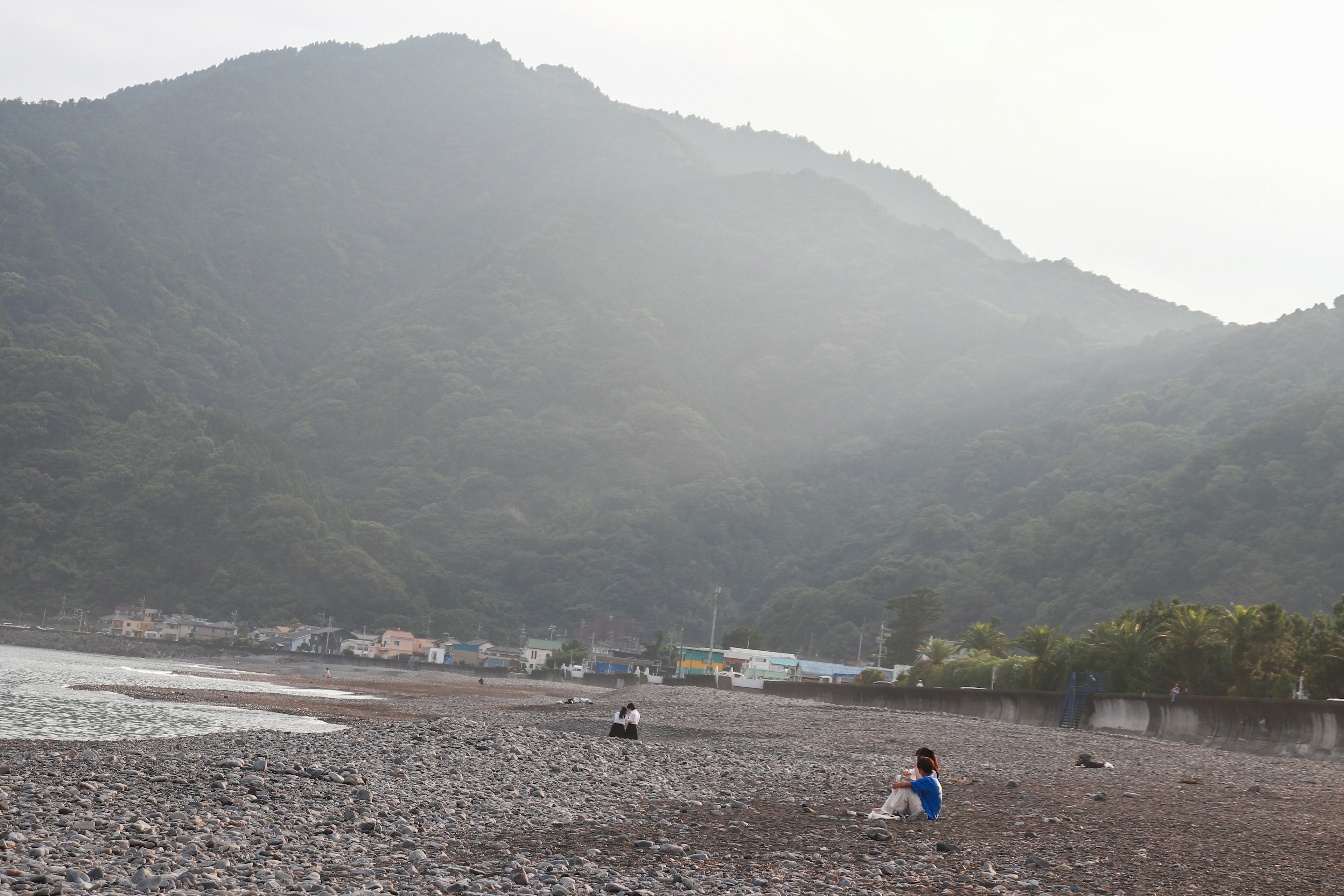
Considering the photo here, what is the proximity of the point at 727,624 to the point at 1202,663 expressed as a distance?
166360 millimetres

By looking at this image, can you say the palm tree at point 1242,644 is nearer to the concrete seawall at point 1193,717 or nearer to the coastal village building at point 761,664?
the concrete seawall at point 1193,717

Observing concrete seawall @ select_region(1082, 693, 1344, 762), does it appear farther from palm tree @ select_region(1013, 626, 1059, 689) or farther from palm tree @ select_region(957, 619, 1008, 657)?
palm tree @ select_region(957, 619, 1008, 657)

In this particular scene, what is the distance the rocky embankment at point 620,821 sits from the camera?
869 centimetres

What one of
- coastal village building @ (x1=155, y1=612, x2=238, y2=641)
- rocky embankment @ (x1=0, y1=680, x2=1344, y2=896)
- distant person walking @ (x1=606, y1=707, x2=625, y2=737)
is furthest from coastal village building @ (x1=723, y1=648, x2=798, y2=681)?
rocky embankment @ (x1=0, y1=680, x2=1344, y2=896)

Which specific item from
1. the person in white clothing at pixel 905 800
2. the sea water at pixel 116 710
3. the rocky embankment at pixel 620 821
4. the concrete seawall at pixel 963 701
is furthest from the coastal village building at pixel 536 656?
the person in white clothing at pixel 905 800

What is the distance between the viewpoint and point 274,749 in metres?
19.8

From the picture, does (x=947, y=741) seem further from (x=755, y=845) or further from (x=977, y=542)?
(x=977, y=542)

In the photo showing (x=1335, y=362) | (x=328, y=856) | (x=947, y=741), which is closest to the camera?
(x=328, y=856)

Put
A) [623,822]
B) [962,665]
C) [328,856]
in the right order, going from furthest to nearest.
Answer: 1. [962,665]
2. [623,822]
3. [328,856]

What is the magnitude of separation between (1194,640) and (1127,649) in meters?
4.19

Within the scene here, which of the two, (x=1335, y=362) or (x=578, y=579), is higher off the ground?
(x=1335, y=362)

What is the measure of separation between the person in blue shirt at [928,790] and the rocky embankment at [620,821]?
0.62 ft

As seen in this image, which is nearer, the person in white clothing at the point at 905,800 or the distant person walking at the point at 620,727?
the person in white clothing at the point at 905,800

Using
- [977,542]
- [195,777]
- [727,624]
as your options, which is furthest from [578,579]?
[195,777]
